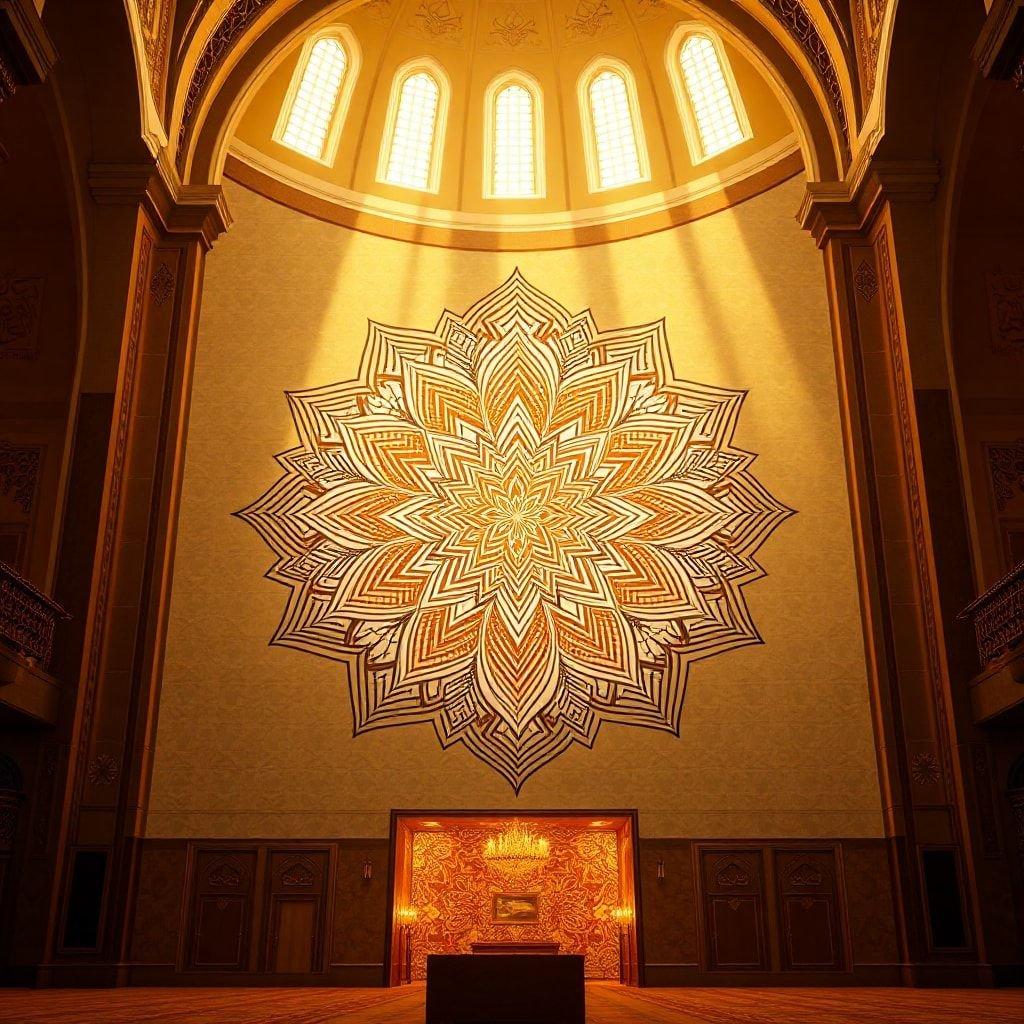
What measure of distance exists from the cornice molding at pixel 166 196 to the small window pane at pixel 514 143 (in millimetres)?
4026

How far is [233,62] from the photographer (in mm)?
14492

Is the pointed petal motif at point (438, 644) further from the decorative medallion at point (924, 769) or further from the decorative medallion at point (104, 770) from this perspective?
the decorative medallion at point (924, 769)

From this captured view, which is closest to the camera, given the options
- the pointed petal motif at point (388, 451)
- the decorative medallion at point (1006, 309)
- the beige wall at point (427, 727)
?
the beige wall at point (427, 727)

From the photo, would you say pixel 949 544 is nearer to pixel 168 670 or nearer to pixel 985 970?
pixel 985 970

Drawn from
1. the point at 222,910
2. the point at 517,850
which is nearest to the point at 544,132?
the point at 517,850

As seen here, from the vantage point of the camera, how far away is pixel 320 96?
619 inches

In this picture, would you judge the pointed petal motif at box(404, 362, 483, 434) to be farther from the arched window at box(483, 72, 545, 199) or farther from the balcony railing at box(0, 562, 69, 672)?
the balcony railing at box(0, 562, 69, 672)

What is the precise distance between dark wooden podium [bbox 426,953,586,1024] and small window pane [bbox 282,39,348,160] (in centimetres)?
1241

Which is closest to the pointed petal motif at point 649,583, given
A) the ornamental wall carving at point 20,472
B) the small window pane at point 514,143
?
the small window pane at point 514,143

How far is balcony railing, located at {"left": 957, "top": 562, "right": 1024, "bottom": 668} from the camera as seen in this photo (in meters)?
9.71

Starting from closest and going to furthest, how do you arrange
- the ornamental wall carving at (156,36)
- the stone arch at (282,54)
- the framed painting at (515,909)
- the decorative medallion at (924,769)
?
the decorative medallion at (924,769)
the ornamental wall carving at (156,36)
the stone arch at (282,54)
the framed painting at (515,909)

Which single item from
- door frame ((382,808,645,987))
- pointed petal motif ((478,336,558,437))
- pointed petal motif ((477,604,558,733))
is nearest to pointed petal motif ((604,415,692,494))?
pointed petal motif ((478,336,558,437))

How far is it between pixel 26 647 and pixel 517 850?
6431 millimetres

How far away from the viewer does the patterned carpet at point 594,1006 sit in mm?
6109
